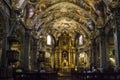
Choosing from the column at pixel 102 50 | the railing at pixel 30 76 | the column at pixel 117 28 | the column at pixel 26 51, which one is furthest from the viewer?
the column at pixel 26 51

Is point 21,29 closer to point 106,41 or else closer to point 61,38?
point 106,41

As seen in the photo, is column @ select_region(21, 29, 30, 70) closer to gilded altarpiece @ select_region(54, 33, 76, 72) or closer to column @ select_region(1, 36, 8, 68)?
column @ select_region(1, 36, 8, 68)

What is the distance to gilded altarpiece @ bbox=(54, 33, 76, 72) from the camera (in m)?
42.7

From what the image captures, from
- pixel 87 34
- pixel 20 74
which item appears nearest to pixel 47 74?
pixel 20 74

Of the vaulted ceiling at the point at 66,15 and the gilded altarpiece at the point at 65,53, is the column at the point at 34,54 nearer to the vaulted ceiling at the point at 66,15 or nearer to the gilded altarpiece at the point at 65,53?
the vaulted ceiling at the point at 66,15

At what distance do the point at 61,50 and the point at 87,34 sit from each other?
311 inches

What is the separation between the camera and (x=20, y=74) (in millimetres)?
16656

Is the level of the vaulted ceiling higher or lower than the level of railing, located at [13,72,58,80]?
higher

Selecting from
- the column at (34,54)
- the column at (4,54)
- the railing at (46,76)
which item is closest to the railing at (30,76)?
the railing at (46,76)

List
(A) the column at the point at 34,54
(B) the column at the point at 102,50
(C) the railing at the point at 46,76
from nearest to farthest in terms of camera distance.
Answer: (C) the railing at the point at 46,76 → (B) the column at the point at 102,50 → (A) the column at the point at 34,54

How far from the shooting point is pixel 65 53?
43750mm

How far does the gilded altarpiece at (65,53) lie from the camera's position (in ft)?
140

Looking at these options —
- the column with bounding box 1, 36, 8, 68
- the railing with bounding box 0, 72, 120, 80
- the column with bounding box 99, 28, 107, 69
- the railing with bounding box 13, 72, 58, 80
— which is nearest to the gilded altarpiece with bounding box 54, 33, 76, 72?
the column with bounding box 99, 28, 107, 69

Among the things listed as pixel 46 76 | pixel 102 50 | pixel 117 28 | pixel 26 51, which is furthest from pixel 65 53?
pixel 117 28
